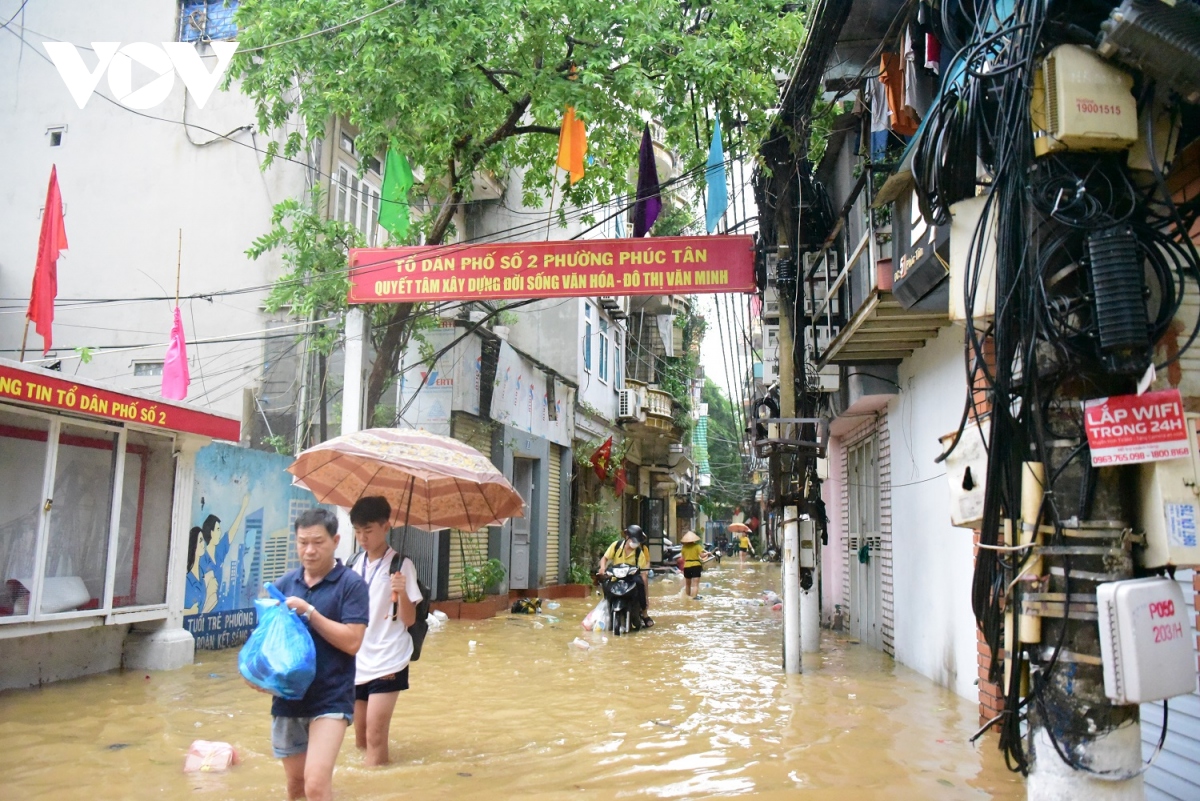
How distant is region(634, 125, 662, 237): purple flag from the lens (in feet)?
39.4

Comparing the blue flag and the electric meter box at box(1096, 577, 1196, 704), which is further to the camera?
the blue flag

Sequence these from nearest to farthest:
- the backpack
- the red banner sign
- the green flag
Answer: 1. the backpack
2. the red banner sign
3. the green flag

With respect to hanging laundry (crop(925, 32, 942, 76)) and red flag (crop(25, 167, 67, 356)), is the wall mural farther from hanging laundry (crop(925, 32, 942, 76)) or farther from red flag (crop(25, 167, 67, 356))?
hanging laundry (crop(925, 32, 942, 76))

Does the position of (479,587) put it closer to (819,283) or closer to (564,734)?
(819,283)

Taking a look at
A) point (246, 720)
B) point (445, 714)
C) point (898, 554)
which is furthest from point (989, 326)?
point (898, 554)

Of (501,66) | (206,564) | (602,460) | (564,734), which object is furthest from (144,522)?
(602,460)

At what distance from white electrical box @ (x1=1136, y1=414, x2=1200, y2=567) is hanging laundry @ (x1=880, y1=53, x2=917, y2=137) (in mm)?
4950

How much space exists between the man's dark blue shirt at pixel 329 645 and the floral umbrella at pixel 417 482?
1443 mm

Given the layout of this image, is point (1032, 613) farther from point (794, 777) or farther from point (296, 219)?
point (296, 219)

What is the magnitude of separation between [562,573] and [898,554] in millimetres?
11234

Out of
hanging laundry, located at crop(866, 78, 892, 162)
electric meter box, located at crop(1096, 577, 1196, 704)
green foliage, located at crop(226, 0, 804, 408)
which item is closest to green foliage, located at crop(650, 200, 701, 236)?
green foliage, located at crop(226, 0, 804, 408)

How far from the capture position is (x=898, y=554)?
1030 centimetres

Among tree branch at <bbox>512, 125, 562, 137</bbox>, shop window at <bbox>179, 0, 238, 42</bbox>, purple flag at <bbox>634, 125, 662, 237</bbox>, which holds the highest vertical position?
shop window at <bbox>179, 0, 238, 42</bbox>

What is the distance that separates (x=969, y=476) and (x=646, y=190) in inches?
354
